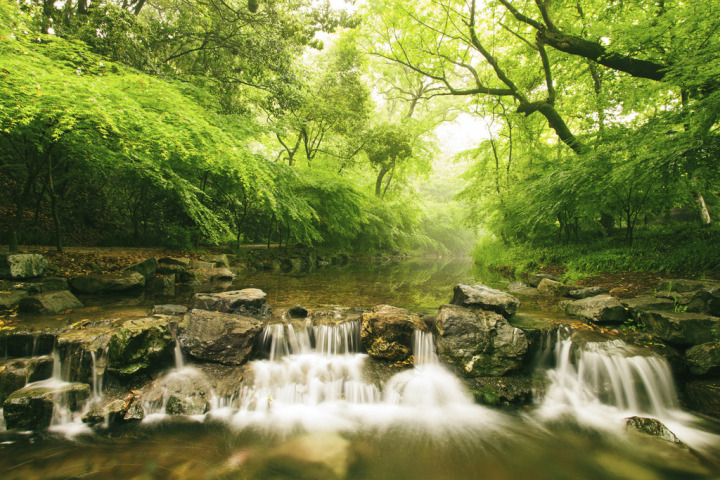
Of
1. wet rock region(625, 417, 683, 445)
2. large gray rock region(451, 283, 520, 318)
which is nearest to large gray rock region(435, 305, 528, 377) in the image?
large gray rock region(451, 283, 520, 318)

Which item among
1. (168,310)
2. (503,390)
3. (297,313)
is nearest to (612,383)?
(503,390)

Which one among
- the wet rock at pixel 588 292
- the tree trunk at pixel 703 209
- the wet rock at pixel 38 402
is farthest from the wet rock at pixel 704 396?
the tree trunk at pixel 703 209

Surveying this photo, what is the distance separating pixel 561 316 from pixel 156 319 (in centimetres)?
689

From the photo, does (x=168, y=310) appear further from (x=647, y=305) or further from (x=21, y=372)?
(x=647, y=305)

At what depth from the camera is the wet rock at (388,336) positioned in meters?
4.57

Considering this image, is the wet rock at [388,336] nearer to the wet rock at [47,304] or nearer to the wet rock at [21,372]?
the wet rock at [21,372]

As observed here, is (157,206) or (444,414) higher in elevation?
(157,206)

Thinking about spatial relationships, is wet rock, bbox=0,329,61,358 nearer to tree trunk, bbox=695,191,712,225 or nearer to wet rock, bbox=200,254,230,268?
wet rock, bbox=200,254,230,268

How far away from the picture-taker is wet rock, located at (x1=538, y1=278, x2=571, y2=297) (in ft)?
24.2

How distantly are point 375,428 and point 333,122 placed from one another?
566 inches

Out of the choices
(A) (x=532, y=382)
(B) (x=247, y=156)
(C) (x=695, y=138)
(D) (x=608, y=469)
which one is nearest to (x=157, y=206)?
(B) (x=247, y=156)

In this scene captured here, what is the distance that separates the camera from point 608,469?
294 cm

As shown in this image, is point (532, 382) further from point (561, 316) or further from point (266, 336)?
point (266, 336)

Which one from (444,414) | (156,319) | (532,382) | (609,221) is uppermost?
(609,221)
